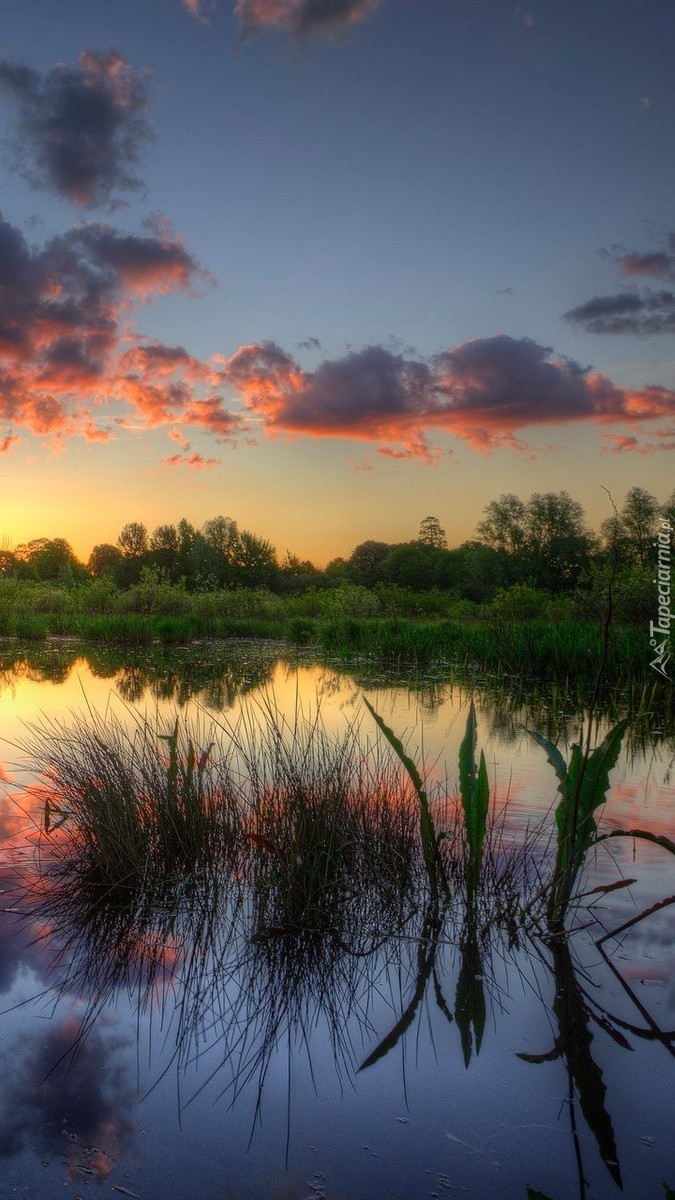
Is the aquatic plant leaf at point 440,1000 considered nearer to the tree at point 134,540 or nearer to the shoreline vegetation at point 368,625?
the shoreline vegetation at point 368,625

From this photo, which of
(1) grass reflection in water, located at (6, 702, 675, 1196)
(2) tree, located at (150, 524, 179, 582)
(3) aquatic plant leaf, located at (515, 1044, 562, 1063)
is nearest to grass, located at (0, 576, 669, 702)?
(1) grass reflection in water, located at (6, 702, 675, 1196)

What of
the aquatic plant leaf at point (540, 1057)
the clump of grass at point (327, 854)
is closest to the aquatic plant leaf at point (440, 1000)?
the aquatic plant leaf at point (540, 1057)

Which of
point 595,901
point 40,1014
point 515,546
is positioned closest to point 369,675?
point 595,901

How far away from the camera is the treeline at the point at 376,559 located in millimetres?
48969

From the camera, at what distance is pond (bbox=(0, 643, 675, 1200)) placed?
2.09 m

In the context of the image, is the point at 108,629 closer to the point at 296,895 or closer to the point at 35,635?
the point at 35,635

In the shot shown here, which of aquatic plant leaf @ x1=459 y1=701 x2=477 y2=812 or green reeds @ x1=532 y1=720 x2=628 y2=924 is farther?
aquatic plant leaf @ x1=459 y1=701 x2=477 y2=812

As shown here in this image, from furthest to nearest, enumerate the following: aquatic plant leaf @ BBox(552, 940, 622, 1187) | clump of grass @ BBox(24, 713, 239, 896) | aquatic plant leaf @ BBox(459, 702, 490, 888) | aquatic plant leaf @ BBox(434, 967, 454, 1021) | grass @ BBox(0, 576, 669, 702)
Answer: grass @ BBox(0, 576, 669, 702)
clump of grass @ BBox(24, 713, 239, 896)
aquatic plant leaf @ BBox(459, 702, 490, 888)
aquatic plant leaf @ BBox(434, 967, 454, 1021)
aquatic plant leaf @ BBox(552, 940, 622, 1187)

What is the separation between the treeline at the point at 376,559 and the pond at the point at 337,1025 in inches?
1428

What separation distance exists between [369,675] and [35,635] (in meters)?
14.5

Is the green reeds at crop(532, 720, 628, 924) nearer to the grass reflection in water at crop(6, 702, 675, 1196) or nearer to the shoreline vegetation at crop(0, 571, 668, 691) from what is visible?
the grass reflection in water at crop(6, 702, 675, 1196)

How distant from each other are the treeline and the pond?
36272mm

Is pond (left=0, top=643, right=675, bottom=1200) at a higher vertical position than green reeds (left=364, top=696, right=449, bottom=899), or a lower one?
lower

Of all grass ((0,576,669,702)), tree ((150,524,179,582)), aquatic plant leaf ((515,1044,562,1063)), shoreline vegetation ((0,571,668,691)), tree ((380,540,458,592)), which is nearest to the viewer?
aquatic plant leaf ((515,1044,562,1063))
